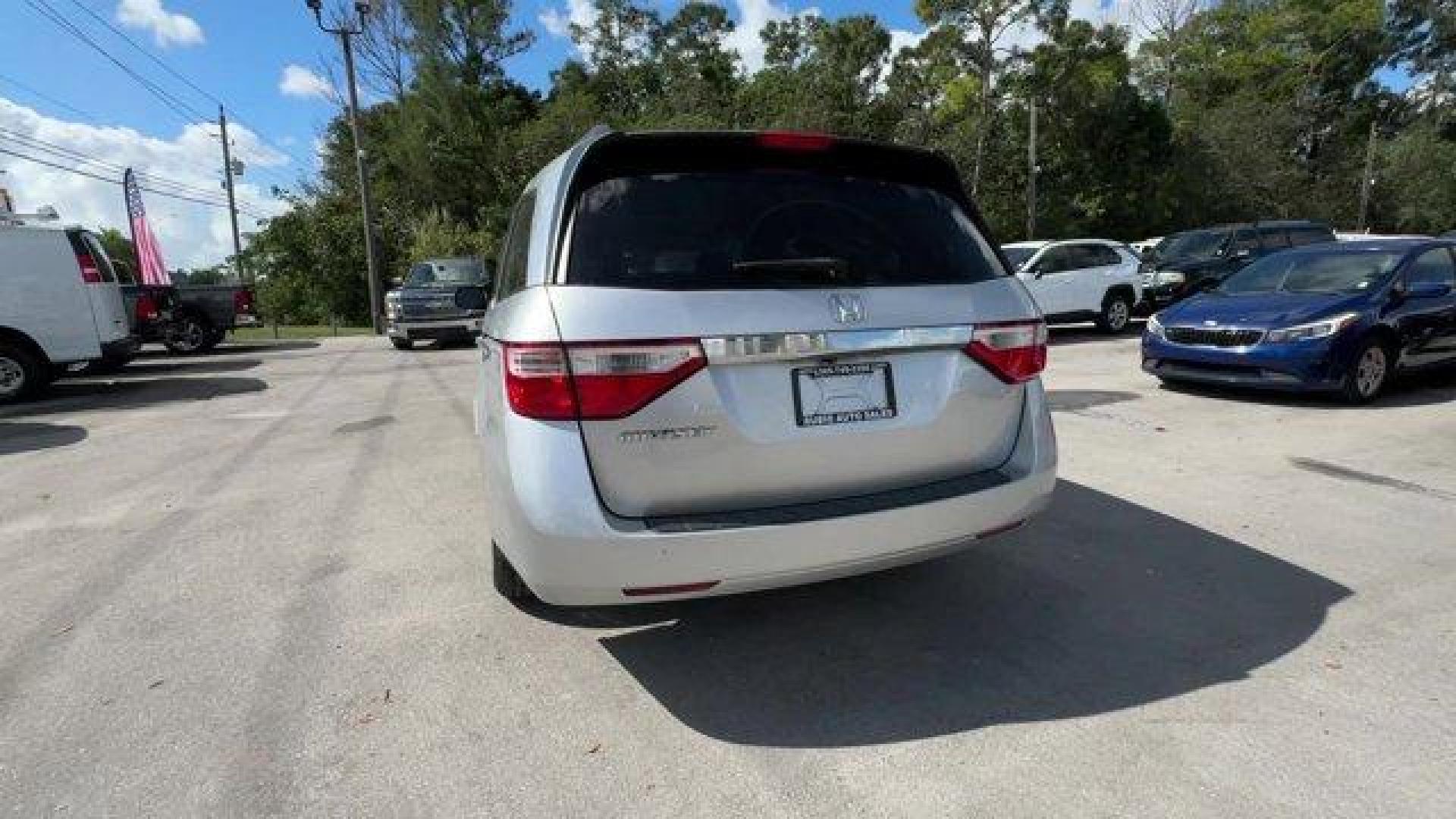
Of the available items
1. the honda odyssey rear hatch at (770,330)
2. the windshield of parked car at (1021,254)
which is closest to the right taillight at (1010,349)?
the honda odyssey rear hatch at (770,330)

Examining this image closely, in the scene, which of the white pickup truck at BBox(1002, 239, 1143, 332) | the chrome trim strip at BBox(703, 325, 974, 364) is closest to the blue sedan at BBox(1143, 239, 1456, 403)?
the white pickup truck at BBox(1002, 239, 1143, 332)

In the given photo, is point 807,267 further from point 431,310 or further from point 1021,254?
point 431,310

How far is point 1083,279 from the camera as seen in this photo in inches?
555

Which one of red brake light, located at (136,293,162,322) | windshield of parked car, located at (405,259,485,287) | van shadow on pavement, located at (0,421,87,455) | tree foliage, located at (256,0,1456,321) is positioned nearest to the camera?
van shadow on pavement, located at (0,421,87,455)

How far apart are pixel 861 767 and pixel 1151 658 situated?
4.22 feet

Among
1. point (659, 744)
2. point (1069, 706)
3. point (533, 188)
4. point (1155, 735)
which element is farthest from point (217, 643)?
point (1155, 735)

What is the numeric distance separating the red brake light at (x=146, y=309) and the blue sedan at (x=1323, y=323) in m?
16.1

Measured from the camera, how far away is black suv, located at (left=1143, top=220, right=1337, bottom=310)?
15344 mm

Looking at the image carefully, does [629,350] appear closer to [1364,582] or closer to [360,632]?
[360,632]

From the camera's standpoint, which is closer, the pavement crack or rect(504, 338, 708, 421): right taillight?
rect(504, 338, 708, 421): right taillight

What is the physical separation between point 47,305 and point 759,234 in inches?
470

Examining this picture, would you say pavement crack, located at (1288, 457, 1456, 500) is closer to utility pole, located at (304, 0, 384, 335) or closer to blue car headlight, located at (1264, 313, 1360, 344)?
blue car headlight, located at (1264, 313, 1360, 344)

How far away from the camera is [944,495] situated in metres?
2.89

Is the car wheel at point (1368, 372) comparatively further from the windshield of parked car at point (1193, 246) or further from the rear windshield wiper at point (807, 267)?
the windshield of parked car at point (1193, 246)
